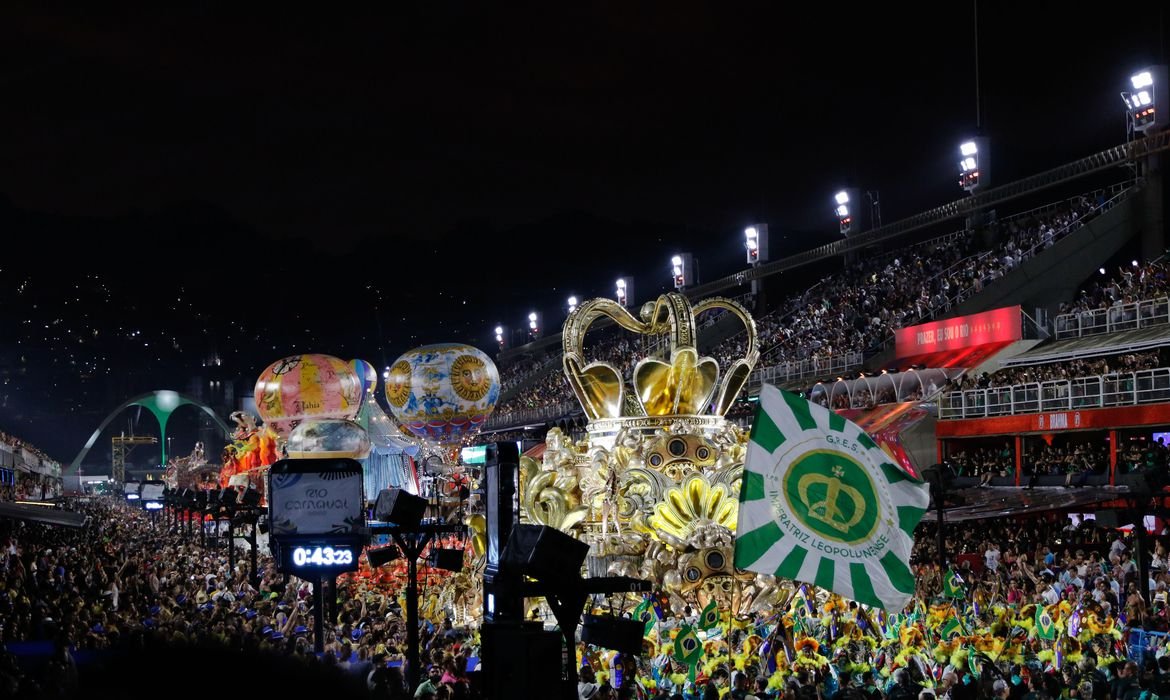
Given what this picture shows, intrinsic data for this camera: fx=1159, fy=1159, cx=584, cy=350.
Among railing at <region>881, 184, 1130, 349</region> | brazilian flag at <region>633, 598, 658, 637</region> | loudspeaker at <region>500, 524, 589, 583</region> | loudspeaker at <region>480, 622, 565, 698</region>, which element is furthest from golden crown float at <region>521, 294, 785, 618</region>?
railing at <region>881, 184, 1130, 349</region>

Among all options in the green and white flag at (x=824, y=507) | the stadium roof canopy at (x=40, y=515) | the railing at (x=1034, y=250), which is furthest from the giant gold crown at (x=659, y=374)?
the railing at (x=1034, y=250)

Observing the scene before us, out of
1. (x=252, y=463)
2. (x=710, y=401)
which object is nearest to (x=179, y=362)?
(x=252, y=463)

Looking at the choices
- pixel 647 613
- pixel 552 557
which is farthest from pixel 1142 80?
pixel 552 557

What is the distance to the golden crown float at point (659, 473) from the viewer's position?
1523 cm

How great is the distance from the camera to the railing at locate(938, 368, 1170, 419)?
24625 mm

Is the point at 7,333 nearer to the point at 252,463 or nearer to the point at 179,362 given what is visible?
the point at 179,362

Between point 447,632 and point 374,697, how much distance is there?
12877 millimetres

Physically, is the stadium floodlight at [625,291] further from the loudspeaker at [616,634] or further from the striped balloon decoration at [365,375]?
the loudspeaker at [616,634]

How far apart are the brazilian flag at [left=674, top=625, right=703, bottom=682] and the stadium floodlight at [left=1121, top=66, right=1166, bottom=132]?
1091 inches

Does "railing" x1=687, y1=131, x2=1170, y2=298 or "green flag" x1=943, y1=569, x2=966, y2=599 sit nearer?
"green flag" x1=943, y1=569, x2=966, y2=599

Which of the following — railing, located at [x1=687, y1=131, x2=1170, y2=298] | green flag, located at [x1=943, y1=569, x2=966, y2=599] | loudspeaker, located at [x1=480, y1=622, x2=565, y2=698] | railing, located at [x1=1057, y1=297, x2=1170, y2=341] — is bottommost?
green flag, located at [x1=943, y1=569, x2=966, y2=599]

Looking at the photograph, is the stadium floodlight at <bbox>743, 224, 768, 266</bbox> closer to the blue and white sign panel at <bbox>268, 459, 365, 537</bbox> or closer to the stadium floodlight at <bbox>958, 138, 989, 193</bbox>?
the stadium floodlight at <bbox>958, 138, 989, 193</bbox>

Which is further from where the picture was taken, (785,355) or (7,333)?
A: (7,333)

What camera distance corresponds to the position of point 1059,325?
30812mm
